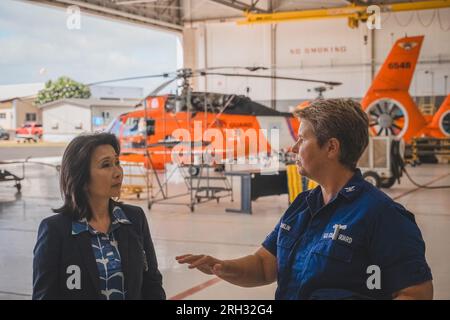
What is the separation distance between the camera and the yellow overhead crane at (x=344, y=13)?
44.9 ft

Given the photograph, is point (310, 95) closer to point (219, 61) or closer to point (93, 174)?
point (219, 61)

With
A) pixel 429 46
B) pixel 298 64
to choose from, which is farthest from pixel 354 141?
pixel 298 64

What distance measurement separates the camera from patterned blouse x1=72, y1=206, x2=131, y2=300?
1.29 m

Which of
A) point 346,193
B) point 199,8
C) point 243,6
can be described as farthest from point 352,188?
point 199,8

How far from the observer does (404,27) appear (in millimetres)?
16266

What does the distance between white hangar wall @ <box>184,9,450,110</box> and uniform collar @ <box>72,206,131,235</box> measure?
52.0 feet

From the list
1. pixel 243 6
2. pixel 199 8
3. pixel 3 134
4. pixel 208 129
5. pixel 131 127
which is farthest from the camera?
pixel 199 8

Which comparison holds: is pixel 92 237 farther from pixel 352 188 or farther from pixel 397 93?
pixel 397 93

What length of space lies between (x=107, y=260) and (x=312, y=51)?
56.5 ft

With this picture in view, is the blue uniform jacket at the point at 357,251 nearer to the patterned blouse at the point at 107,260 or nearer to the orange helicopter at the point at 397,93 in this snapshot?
the patterned blouse at the point at 107,260

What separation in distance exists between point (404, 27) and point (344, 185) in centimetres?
1625

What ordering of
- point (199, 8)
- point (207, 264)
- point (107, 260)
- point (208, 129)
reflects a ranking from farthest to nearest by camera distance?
point (199, 8), point (208, 129), point (207, 264), point (107, 260)

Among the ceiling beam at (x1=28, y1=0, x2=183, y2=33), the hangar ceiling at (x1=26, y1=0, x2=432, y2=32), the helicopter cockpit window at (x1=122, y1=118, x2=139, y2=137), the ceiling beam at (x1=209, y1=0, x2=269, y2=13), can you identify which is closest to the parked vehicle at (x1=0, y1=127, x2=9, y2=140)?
the ceiling beam at (x1=28, y1=0, x2=183, y2=33)

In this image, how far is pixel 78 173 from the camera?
1359 mm
